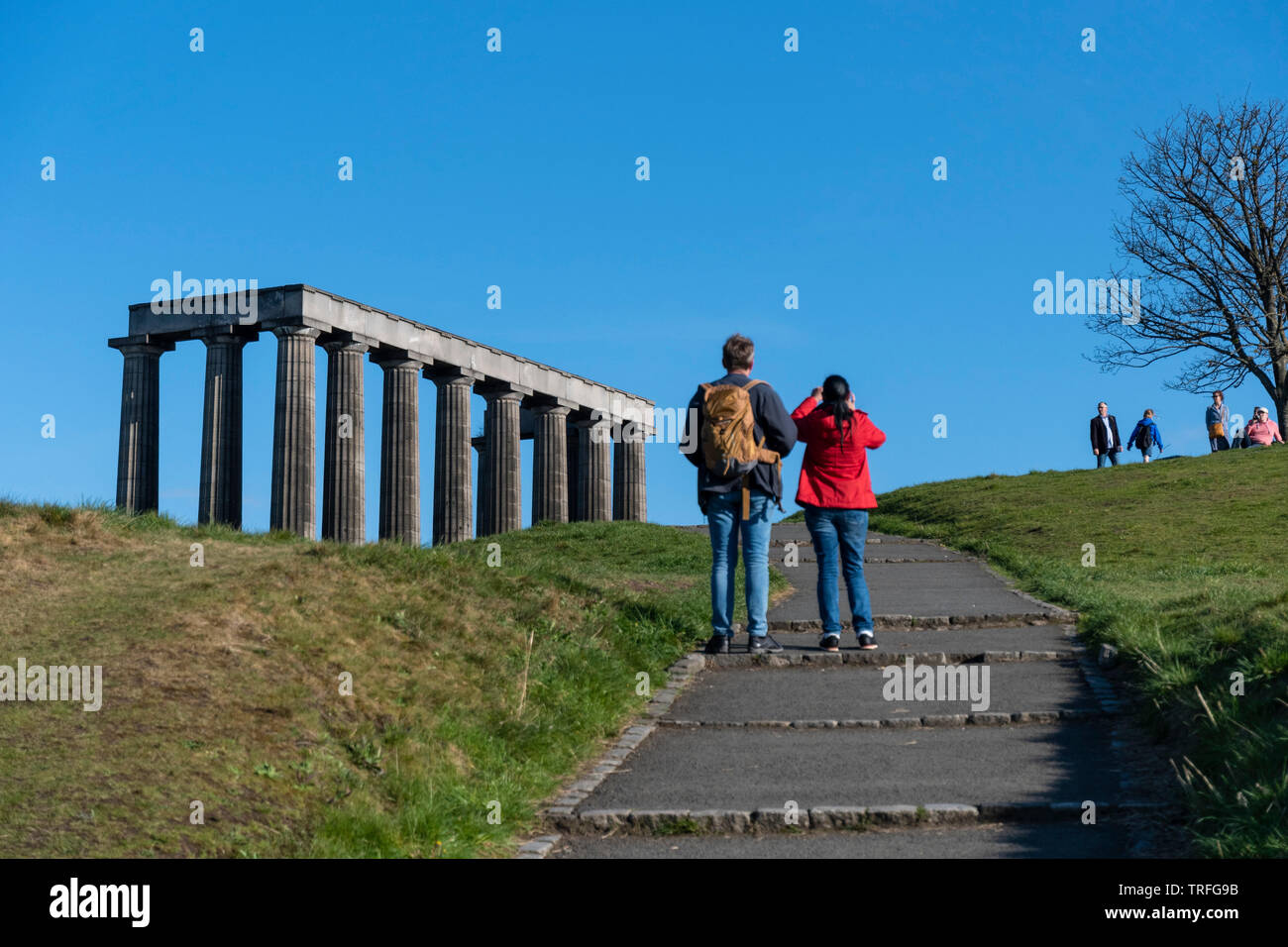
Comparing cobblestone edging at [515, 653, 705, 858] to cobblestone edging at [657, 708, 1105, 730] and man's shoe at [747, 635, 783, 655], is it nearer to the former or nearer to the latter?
man's shoe at [747, 635, 783, 655]

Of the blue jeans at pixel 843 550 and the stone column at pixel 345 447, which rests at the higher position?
→ the stone column at pixel 345 447

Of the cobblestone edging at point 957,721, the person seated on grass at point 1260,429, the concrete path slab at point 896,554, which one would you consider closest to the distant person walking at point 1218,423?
the person seated on grass at point 1260,429

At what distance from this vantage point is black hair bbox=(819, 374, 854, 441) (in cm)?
1180

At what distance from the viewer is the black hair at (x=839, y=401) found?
11.8 meters

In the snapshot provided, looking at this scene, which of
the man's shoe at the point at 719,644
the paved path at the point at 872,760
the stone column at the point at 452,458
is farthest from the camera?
the stone column at the point at 452,458

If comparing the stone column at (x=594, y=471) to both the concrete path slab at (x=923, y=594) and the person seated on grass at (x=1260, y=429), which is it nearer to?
the person seated on grass at (x=1260, y=429)

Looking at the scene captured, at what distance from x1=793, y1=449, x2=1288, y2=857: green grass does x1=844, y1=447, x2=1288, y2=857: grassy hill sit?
0.06 feet

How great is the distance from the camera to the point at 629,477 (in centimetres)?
5381

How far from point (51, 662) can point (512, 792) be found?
3239 mm

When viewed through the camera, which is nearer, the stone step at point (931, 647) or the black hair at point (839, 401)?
→ the stone step at point (931, 647)

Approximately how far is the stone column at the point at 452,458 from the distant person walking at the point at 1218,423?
887 inches

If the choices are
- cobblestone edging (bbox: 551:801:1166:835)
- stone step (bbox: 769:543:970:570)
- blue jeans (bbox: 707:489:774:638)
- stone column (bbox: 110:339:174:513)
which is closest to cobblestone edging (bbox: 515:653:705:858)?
cobblestone edging (bbox: 551:801:1166:835)

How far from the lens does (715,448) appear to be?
1152cm

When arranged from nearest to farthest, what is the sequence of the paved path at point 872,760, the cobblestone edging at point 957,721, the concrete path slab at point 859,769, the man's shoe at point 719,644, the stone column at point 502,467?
the paved path at point 872,760, the concrete path slab at point 859,769, the cobblestone edging at point 957,721, the man's shoe at point 719,644, the stone column at point 502,467
